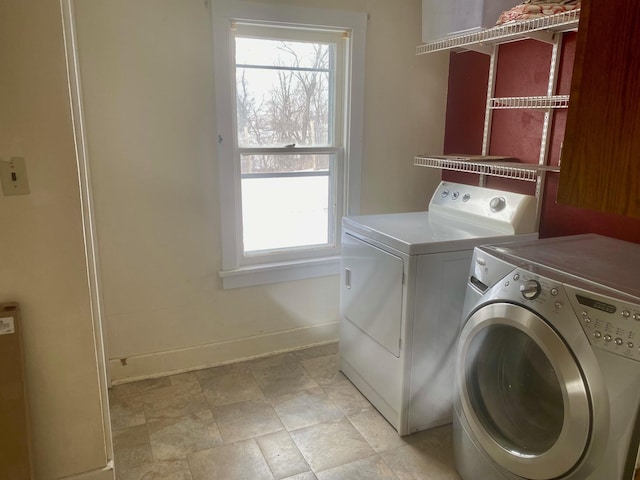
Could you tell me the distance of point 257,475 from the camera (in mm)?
1902

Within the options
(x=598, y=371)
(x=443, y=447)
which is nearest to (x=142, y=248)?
(x=443, y=447)

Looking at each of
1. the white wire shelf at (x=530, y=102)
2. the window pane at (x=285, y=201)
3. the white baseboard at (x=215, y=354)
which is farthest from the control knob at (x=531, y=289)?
the white baseboard at (x=215, y=354)

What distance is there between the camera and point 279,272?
109 inches

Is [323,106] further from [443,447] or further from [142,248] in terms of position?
[443,447]

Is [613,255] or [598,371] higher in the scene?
[613,255]

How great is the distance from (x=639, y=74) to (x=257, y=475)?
5.99ft

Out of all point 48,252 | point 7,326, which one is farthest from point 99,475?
point 48,252

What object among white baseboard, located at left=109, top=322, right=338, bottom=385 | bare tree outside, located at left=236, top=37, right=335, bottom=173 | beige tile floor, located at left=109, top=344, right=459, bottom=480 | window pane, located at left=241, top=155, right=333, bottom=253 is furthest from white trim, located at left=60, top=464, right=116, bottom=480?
bare tree outside, located at left=236, top=37, right=335, bottom=173

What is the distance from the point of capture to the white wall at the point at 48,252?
4.68 ft

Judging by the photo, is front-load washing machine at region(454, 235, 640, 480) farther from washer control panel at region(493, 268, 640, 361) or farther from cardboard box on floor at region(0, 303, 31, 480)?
cardboard box on floor at region(0, 303, 31, 480)

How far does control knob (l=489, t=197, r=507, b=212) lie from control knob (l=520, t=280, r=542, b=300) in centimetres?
81

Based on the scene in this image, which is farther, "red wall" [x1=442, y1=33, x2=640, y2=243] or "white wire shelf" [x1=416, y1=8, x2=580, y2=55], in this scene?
"red wall" [x1=442, y1=33, x2=640, y2=243]

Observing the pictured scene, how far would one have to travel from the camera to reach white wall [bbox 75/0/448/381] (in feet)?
7.40

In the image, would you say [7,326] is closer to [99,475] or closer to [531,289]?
[99,475]
